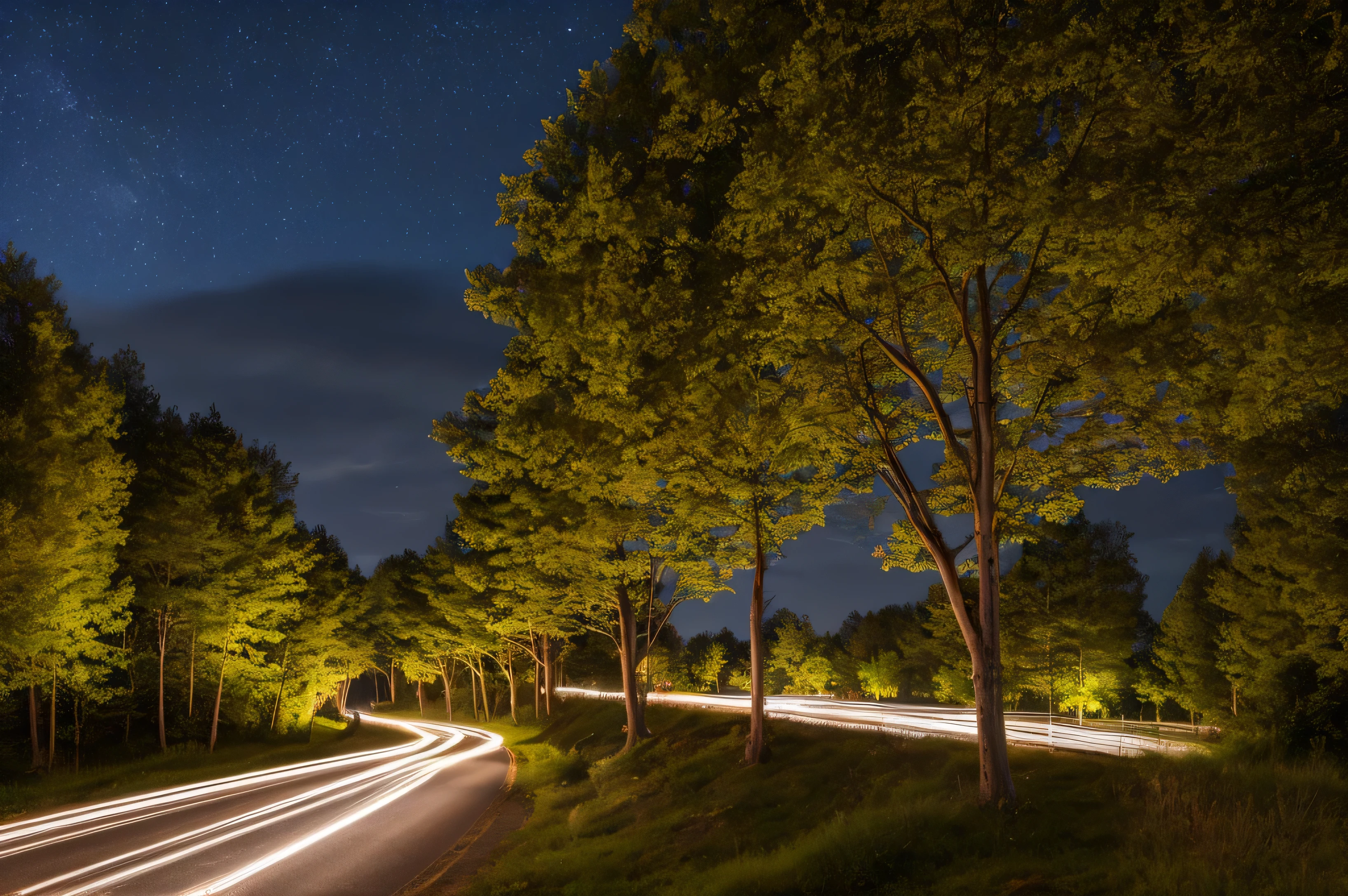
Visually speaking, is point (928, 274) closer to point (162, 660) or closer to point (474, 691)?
point (162, 660)

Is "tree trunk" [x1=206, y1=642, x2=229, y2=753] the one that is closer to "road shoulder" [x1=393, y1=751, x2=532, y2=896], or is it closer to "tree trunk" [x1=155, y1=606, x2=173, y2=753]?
"tree trunk" [x1=155, y1=606, x2=173, y2=753]

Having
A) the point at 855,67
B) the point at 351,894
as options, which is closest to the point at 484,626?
the point at 351,894

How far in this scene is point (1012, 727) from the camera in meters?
24.1

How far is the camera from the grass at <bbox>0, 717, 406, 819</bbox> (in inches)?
691

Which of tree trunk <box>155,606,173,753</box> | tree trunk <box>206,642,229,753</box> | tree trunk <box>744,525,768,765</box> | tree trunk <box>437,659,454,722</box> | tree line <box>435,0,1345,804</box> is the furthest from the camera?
tree trunk <box>437,659,454,722</box>

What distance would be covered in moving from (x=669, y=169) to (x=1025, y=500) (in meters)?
10.1

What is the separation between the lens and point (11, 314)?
2061cm

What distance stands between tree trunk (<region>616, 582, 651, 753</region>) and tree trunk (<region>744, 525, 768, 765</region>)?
19.2 feet

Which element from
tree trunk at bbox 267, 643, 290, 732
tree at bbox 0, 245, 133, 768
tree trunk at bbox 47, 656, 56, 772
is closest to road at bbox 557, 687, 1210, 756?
tree trunk at bbox 267, 643, 290, 732

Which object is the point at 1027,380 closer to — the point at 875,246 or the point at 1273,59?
the point at 875,246

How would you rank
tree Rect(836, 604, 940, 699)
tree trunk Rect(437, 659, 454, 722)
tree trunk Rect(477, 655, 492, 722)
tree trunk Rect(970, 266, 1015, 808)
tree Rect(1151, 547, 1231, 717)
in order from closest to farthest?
tree trunk Rect(970, 266, 1015, 808), tree Rect(1151, 547, 1231, 717), tree trunk Rect(477, 655, 492, 722), tree trunk Rect(437, 659, 454, 722), tree Rect(836, 604, 940, 699)

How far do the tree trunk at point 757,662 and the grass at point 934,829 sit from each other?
1.32 ft

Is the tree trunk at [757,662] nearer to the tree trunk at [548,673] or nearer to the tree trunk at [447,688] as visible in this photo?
the tree trunk at [548,673]

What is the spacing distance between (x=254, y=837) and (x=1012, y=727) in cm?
2267
